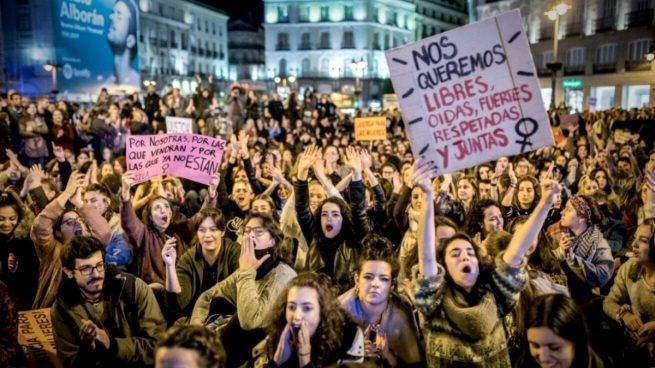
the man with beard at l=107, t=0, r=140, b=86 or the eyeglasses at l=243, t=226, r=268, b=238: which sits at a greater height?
the man with beard at l=107, t=0, r=140, b=86

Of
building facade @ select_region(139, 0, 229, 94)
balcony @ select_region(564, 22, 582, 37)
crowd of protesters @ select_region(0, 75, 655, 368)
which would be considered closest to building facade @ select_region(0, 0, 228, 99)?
building facade @ select_region(139, 0, 229, 94)

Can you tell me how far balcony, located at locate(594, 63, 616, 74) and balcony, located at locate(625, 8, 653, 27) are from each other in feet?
10.5

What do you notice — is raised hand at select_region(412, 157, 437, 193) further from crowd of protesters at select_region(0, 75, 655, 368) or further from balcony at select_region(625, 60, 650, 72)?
balcony at select_region(625, 60, 650, 72)

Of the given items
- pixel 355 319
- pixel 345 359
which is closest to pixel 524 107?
pixel 355 319

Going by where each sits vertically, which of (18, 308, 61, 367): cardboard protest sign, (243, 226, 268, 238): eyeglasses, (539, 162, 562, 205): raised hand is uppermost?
Answer: (539, 162, 562, 205): raised hand

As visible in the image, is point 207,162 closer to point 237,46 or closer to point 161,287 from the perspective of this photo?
point 161,287

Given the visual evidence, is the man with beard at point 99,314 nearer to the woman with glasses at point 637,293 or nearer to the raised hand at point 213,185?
the raised hand at point 213,185

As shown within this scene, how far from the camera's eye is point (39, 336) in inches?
160

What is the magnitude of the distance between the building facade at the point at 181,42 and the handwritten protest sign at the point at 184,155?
191ft

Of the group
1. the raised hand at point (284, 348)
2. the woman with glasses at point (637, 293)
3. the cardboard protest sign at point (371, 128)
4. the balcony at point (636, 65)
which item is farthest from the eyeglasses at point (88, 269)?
the balcony at point (636, 65)

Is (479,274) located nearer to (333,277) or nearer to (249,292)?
(249,292)

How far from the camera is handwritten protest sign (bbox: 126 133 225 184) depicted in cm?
695

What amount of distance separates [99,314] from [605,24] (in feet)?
152

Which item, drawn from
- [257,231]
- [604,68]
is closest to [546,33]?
[604,68]
